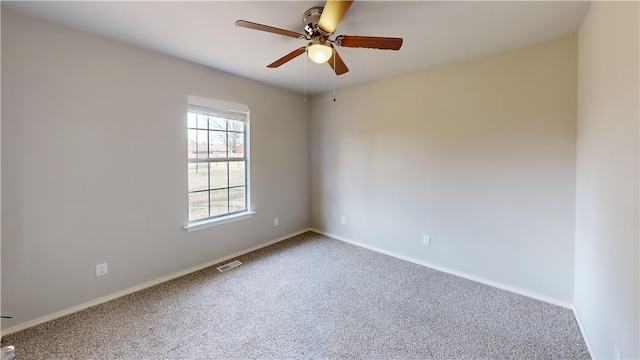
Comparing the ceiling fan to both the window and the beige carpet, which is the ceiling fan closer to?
the window

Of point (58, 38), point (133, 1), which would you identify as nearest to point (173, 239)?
point (58, 38)

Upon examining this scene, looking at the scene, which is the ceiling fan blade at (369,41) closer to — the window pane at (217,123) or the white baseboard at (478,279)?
the window pane at (217,123)

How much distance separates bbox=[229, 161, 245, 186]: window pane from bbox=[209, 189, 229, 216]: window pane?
16 centimetres

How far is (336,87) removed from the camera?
3.84 metres

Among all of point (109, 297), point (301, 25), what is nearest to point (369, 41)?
point (301, 25)

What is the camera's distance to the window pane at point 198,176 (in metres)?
2.98

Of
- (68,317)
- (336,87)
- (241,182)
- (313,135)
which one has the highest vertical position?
(336,87)

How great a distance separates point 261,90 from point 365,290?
9.56 feet

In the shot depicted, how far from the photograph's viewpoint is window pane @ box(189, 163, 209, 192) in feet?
9.78

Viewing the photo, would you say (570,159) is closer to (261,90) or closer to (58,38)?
(261,90)

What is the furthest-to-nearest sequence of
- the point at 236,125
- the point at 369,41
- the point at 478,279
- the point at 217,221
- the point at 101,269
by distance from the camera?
the point at 236,125, the point at 217,221, the point at 478,279, the point at 101,269, the point at 369,41

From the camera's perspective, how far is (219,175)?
10.7 ft

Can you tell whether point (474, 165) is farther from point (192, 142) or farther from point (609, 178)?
point (192, 142)

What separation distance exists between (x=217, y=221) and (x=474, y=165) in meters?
3.08
